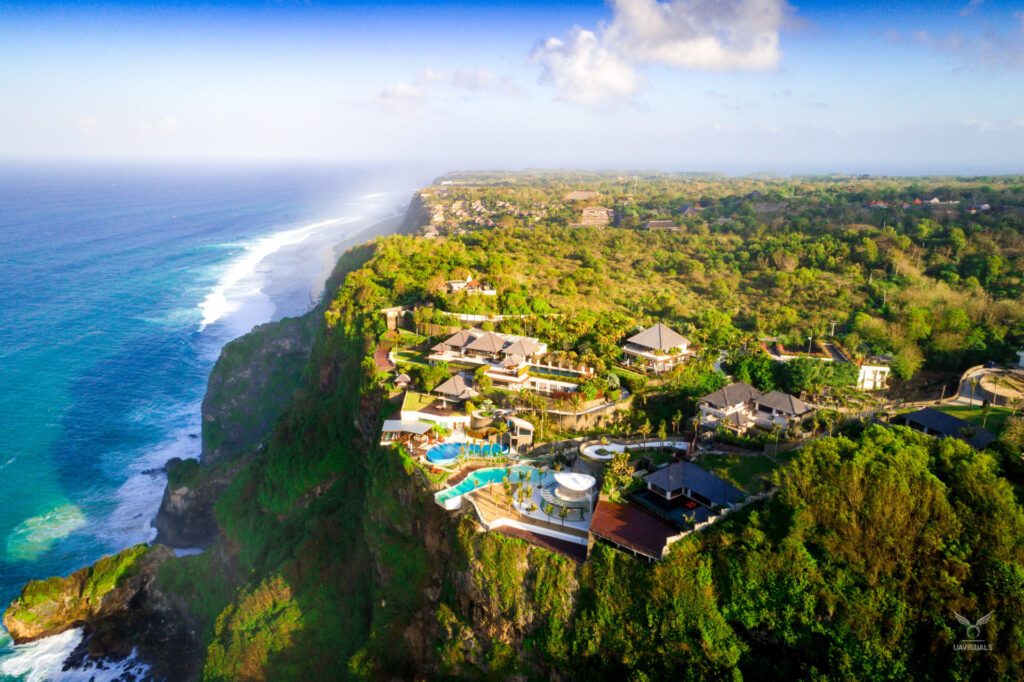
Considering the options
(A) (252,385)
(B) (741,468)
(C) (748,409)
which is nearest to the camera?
(B) (741,468)

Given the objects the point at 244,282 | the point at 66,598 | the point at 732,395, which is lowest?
the point at 66,598

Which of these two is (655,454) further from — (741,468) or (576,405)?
(576,405)

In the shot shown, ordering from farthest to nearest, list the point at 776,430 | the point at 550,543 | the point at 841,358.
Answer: the point at 841,358 < the point at 776,430 < the point at 550,543

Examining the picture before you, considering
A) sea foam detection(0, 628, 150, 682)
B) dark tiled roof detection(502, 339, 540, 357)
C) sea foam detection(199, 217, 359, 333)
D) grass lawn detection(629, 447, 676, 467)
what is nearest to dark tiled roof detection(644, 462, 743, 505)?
grass lawn detection(629, 447, 676, 467)

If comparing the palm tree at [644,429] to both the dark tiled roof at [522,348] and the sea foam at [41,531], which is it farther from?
the sea foam at [41,531]

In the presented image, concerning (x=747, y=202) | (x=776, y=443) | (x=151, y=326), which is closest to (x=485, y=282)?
(x=776, y=443)

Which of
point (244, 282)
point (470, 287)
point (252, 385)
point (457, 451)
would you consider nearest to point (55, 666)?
point (457, 451)

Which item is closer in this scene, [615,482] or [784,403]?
[615,482]

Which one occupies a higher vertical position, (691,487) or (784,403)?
(784,403)
